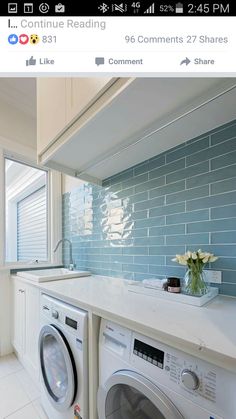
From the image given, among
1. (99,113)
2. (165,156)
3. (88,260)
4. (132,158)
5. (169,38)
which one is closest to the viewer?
(169,38)

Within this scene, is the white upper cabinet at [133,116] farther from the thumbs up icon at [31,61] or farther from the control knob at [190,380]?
the control knob at [190,380]

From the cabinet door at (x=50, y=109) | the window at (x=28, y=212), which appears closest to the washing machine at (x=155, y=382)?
the cabinet door at (x=50, y=109)

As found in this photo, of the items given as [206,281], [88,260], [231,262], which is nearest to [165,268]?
[206,281]

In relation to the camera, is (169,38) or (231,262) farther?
(231,262)

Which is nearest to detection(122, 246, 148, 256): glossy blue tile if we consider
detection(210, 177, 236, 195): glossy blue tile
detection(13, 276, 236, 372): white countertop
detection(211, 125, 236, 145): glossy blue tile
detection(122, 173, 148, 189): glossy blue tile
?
detection(13, 276, 236, 372): white countertop

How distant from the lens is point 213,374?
1.85 feet

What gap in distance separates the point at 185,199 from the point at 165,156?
35cm

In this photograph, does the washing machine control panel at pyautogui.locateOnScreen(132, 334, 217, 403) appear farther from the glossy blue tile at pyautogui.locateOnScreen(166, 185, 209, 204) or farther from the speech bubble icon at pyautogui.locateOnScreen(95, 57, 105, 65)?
the speech bubble icon at pyautogui.locateOnScreen(95, 57, 105, 65)

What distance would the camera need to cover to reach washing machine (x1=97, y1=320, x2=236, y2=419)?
56 cm

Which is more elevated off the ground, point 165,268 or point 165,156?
point 165,156
